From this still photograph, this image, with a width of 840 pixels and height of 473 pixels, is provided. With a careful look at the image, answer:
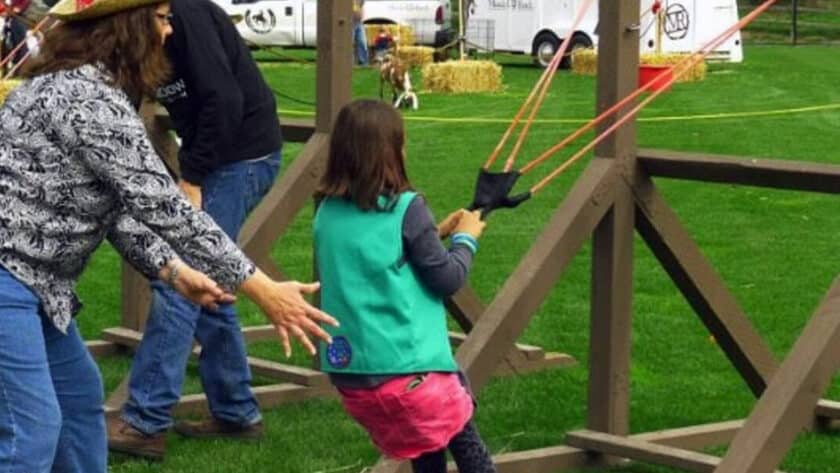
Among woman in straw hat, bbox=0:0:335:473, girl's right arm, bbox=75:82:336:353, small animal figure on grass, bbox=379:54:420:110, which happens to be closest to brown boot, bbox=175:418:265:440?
woman in straw hat, bbox=0:0:335:473

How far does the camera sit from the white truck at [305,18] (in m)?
38.4

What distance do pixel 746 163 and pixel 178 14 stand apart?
201 cm

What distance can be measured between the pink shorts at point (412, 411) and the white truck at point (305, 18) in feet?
103

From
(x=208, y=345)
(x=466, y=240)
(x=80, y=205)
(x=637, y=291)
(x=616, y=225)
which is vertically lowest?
(x=637, y=291)

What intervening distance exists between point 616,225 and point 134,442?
1.84 metres

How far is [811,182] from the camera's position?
248 inches

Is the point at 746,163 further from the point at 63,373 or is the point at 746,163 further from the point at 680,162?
the point at 63,373

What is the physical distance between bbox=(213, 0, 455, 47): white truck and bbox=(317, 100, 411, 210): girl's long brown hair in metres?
31.5

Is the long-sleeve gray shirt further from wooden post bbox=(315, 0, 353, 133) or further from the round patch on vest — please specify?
wooden post bbox=(315, 0, 353, 133)

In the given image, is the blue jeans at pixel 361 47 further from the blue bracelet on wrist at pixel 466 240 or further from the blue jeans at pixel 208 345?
the blue bracelet on wrist at pixel 466 240

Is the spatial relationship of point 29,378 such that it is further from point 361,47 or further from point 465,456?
point 361,47

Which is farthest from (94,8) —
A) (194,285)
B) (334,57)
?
(334,57)

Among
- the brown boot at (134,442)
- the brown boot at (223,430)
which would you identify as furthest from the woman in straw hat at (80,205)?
the brown boot at (223,430)

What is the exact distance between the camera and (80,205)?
477cm
